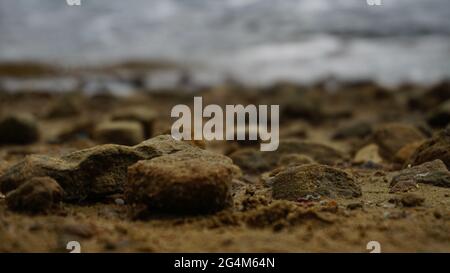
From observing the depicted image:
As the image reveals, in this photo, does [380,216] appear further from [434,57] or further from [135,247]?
[434,57]

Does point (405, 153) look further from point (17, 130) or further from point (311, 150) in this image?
point (17, 130)

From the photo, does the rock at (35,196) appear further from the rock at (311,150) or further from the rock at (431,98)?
the rock at (431,98)

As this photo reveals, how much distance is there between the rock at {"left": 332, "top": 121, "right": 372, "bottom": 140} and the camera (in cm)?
714

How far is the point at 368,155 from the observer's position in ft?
16.7

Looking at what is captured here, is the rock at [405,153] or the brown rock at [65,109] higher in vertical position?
the brown rock at [65,109]

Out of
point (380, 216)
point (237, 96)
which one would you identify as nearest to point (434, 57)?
point (237, 96)

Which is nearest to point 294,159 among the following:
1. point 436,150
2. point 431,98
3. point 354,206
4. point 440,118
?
point 436,150

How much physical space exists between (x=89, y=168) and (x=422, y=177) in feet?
5.54

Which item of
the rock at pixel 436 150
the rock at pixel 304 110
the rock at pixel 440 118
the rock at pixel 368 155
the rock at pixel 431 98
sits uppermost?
the rock at pixel 431 98

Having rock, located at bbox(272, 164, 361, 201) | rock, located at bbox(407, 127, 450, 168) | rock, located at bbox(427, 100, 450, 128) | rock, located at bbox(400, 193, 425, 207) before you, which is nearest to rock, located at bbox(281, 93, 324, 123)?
rock, located at bbox(427, 100, 450, 128)

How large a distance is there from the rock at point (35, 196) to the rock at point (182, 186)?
1.10ft

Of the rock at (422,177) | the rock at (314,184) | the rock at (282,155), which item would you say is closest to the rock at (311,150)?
the rock at (282,155)

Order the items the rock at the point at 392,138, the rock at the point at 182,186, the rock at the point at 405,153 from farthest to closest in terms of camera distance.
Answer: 1. the rock at the point at 392,138
2. the rock at the point at 405,153
3. the rock at the point at 182,186

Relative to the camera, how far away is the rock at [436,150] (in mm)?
3820
